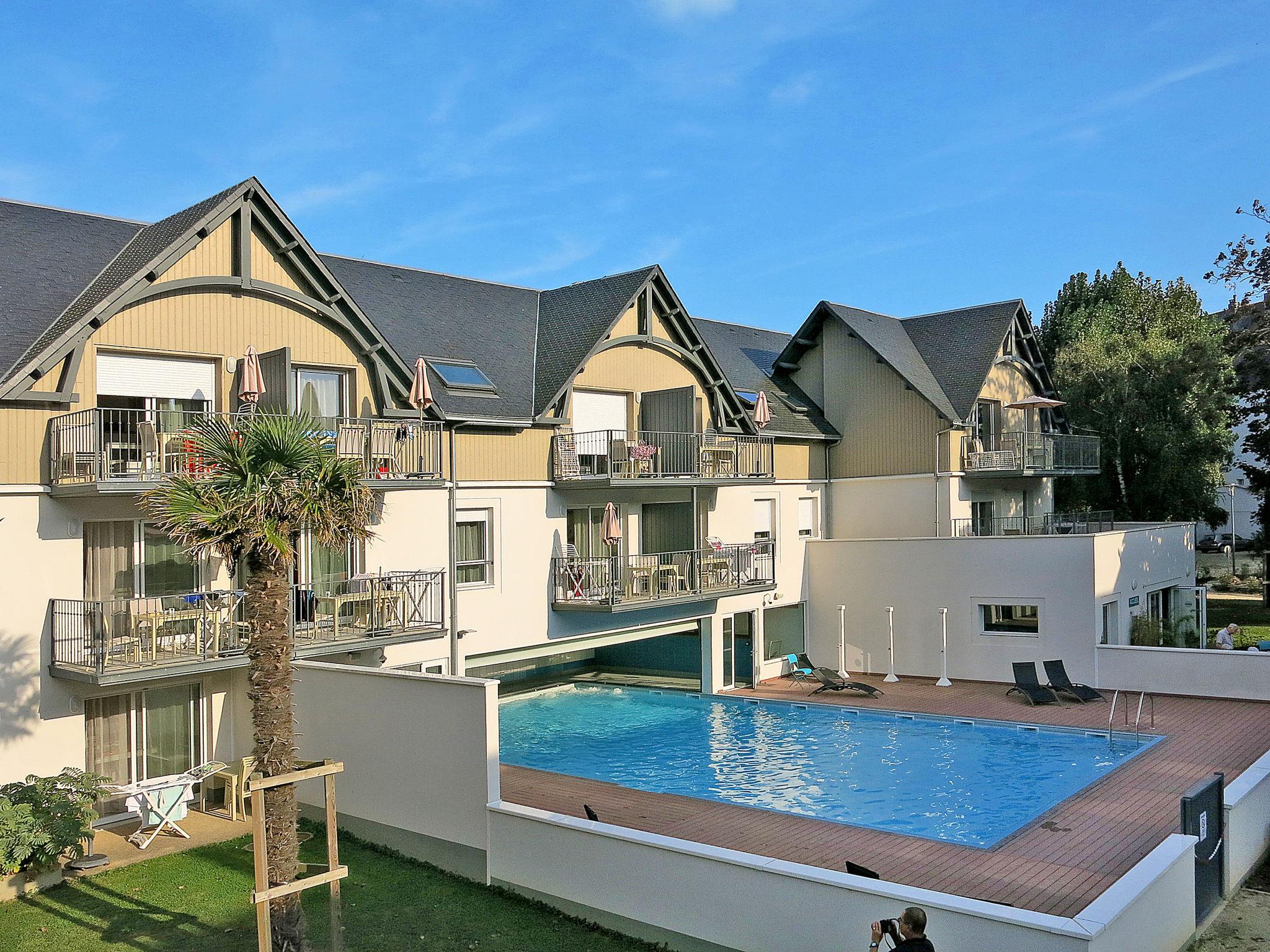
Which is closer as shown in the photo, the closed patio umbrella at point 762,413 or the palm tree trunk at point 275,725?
the palm tree trunk at point 275,725

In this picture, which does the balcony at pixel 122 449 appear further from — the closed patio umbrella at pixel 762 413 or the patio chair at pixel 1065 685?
the patio chair at pixel 1065 685

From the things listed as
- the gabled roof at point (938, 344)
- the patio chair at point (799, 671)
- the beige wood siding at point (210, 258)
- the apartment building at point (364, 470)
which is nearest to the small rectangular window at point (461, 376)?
the apartment building at point (364, 470)

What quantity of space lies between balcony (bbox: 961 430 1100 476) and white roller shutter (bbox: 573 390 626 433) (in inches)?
411

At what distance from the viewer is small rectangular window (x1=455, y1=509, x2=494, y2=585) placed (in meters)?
19.8

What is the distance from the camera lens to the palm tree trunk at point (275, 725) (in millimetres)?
9734

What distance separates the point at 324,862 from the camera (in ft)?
43.0

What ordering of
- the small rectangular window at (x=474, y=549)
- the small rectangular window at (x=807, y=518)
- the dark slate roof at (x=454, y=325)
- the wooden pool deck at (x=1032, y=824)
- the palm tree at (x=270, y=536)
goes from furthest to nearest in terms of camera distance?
the small rectangular window at (x=807, y=518) < the dark slate roof at (x=454, y=325) < the small rectangular window at (x=474, y=549) < the wooden pool deck at (x=1032, y=824) < the palm tree at (x=270, y=536)

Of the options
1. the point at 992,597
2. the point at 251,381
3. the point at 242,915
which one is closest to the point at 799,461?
the point at 992,597

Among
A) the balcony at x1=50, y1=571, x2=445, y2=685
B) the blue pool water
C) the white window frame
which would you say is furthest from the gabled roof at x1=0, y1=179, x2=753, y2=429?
the white window frame

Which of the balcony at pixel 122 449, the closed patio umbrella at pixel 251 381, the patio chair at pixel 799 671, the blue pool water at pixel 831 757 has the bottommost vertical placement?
the blue pool water at pixel 831 757

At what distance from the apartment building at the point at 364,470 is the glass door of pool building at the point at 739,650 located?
7 centimetres

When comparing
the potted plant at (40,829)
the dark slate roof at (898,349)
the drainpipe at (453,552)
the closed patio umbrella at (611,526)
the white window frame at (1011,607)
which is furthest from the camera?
the dark slate roof at (898,349)

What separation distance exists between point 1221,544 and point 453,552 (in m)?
55.2

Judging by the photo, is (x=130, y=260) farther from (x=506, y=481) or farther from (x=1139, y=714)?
(x=1139, y=714)
